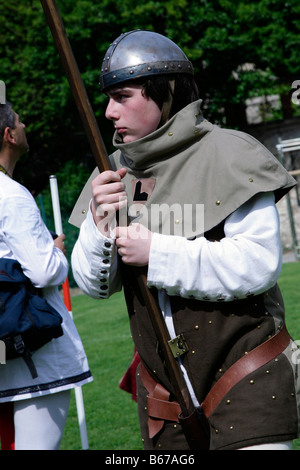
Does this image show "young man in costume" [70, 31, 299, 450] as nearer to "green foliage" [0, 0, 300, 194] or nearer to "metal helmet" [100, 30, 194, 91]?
"metal helmet" [100, 30, 194, 91]

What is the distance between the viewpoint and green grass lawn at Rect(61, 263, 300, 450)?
5.96m

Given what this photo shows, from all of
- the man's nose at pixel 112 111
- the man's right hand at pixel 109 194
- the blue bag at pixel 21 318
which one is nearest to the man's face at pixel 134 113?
the man's nose at pixel 112 111

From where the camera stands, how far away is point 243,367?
2.46 metres

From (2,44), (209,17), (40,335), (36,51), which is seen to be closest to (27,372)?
(40,335)

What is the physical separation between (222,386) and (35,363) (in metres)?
1.20

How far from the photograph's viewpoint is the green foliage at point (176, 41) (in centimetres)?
2136

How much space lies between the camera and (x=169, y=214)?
100 inches

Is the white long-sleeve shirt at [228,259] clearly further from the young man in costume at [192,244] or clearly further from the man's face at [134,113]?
the man's face at [134,113]

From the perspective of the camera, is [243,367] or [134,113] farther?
[134,113]

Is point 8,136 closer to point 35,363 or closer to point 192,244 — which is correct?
point 35,363

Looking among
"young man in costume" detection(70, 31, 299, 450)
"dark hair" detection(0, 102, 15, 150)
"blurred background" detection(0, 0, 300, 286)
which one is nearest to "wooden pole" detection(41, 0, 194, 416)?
"young man in costume" detection(70, 31, 299, 450)

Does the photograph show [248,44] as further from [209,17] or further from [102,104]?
[102,104]

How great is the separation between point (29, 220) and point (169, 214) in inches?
39.1

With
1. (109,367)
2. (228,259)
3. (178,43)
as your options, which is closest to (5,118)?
(228,259)
